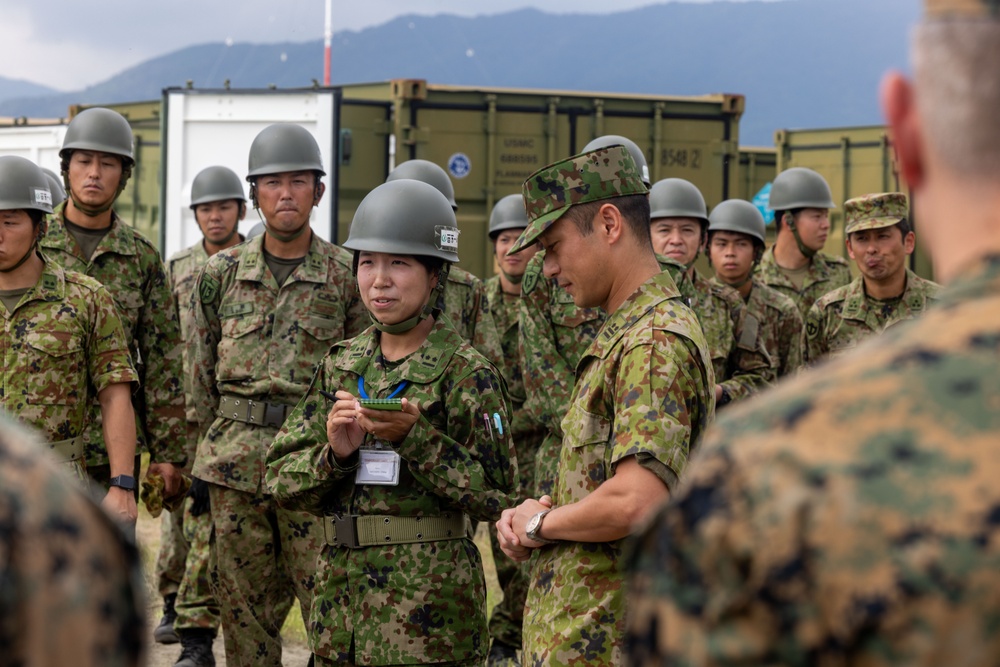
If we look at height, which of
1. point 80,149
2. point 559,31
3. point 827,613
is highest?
point 559,31

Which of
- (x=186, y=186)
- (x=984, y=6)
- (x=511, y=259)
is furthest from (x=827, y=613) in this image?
(x=186, y=186)

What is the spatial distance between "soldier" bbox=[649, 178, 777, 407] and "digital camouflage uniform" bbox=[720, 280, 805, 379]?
0.21 meters

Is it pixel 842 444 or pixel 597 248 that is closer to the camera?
pixel 842 444

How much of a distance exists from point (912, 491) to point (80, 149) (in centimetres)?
583

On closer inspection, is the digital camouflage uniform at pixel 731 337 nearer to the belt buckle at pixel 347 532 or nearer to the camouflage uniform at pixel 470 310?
the camouflage uniform at pixel 470 310

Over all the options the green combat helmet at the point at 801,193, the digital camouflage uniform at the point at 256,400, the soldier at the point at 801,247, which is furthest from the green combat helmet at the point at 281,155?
the green combat helmet at the point at 801,193

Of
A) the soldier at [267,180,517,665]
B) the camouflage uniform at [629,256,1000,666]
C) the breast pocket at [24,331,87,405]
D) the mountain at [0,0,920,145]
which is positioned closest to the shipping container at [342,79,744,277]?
the breast pocket at [24,331,87,405]

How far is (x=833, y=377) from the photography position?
1.42 meters

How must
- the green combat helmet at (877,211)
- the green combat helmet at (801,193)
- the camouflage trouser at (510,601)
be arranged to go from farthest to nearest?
the green combat helmet at (801,193) → the green combat helmet at (877,211) → the camouflage trouser at (510,601)

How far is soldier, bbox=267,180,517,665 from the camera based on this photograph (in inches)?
164

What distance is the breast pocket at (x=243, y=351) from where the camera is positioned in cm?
586

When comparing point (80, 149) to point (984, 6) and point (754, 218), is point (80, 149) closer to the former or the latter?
point (754, 218)

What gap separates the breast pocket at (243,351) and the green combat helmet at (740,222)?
3.51m

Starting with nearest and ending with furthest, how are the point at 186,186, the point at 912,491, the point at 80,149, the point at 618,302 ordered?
the point at 912,491, the point at 618,302, the point at 80,149, the point at 186,186
